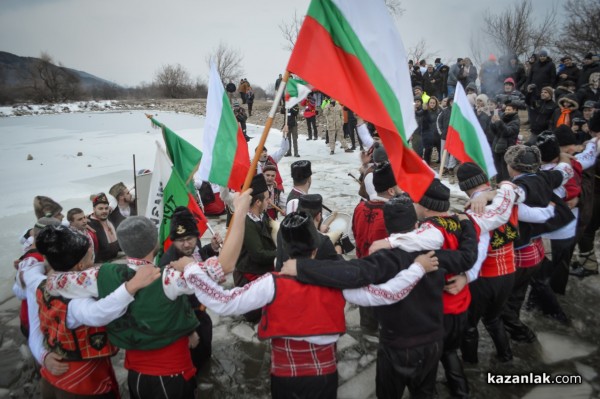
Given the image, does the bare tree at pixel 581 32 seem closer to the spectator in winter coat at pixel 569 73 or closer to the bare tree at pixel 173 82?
the spectator in winter coat at pixel 569 73

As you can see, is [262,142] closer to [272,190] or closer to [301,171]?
[301,171]

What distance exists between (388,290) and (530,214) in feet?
6.44

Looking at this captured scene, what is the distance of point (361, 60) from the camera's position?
260cm

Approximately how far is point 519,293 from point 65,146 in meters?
19.2

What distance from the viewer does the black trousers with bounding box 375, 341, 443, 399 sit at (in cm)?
242

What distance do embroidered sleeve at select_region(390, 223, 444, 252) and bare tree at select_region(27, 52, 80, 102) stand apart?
64.1 metres

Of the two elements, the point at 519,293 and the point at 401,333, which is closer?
the point at 401,333

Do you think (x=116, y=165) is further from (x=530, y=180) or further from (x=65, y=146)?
(x=530, y=180)

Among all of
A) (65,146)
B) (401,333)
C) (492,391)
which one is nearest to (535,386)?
(492,391)

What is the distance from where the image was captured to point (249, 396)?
3332 millimetres

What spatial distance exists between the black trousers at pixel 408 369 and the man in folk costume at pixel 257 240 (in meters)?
1.59

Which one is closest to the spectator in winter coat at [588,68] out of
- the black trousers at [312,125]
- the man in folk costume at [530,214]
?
the man in folk costume at [530,214]

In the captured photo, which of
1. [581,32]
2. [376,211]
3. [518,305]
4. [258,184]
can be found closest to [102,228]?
[258,184]

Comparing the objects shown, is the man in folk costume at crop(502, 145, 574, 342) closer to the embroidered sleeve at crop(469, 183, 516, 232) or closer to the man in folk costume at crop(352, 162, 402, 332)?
the embroidered sleeve at crop(469, 183, 516, 232)
